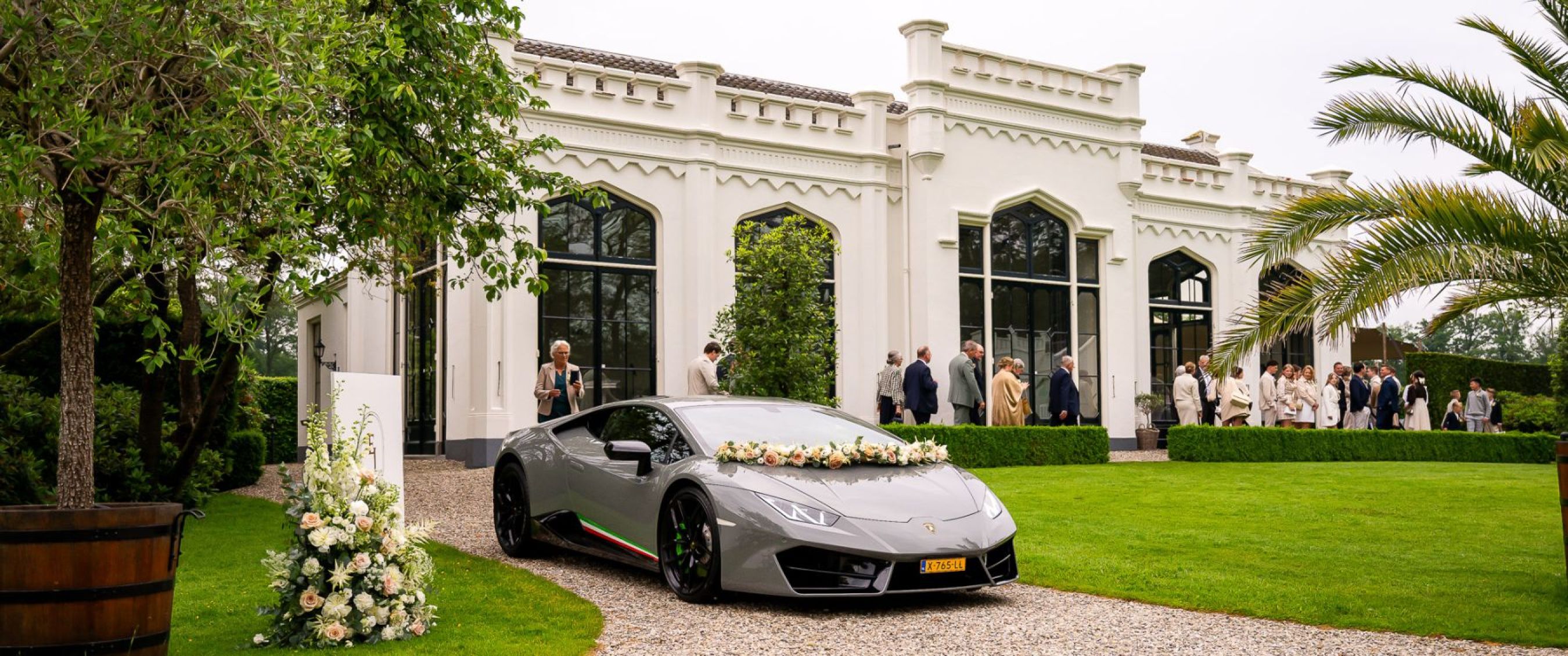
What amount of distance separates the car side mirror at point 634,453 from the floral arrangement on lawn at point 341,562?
6.00ft

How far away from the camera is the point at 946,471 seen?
8508 millimetres

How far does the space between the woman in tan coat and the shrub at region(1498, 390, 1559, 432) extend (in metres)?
13.7

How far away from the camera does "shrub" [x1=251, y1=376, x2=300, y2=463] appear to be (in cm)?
2580

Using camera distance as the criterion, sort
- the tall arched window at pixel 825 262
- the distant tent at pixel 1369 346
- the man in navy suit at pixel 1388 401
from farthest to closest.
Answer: the distant tent at pixel 1369 346 → the man in navy suit at pixel 1388 401 → the tall arched window at pixel 825 262

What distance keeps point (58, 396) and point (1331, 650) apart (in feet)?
40.1

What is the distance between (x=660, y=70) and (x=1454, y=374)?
21.8 m

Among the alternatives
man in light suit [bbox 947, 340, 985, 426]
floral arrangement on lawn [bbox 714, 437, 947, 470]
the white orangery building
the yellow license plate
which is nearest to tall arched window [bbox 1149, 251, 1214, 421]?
the white orangery building

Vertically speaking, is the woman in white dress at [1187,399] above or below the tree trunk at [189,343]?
below

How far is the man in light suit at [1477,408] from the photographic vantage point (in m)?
28.2

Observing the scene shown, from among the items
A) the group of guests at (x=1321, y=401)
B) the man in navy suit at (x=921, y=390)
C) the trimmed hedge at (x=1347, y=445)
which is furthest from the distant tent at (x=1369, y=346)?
the man in navy suit at (x=921, y=390)

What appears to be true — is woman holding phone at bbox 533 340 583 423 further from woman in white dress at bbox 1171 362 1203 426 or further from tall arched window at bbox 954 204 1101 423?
woman in white dress at bbox 1171 362 1203 426

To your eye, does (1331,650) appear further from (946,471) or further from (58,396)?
(58,396)

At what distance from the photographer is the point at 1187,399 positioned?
890 inches

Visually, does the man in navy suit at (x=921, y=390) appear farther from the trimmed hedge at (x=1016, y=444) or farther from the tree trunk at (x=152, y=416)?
the tree trunk at (x=152, y=416)
